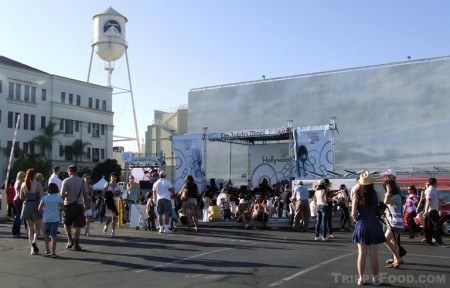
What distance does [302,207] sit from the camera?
15.7 m

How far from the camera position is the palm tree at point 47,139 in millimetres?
54594

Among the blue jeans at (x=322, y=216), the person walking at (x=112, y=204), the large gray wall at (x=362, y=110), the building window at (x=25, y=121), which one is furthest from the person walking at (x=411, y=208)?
the building window at (x=25, y=121)

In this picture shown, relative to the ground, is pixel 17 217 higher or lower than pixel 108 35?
lower

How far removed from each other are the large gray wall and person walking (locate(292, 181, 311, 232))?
2896 cm

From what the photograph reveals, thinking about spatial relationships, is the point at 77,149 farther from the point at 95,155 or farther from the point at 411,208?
the point at 411,208

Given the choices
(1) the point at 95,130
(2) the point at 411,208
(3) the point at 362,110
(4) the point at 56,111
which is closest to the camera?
(2) the point at 411,208

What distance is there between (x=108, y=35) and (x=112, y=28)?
1.04m

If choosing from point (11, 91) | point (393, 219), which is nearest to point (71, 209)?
point (393, 219)

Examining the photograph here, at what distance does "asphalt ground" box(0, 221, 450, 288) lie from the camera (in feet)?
24.6

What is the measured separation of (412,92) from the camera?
43.1 m

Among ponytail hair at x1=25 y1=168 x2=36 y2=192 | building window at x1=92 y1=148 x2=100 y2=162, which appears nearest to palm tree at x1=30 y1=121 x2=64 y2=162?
building window at x1=92 y1=148 x2=100 y2=162

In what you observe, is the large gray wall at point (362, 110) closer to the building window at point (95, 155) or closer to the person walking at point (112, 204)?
the building window at point (95, 155)

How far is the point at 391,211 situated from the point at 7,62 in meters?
53.4

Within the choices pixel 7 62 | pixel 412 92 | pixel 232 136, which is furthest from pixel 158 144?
pixel 232 136
